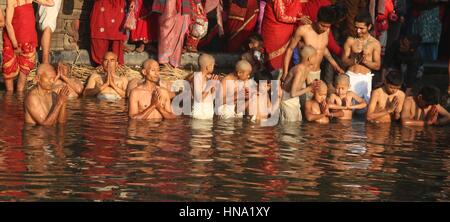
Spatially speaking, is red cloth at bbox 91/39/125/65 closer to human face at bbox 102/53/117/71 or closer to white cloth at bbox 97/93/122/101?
human face at bbox 102/53/117/71

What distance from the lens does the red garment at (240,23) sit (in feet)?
61.3

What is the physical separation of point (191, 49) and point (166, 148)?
5.96 meters

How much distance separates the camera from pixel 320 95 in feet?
51.3

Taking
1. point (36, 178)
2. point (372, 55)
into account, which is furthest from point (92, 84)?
point (36, 178)

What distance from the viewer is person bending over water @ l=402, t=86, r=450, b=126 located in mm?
15391

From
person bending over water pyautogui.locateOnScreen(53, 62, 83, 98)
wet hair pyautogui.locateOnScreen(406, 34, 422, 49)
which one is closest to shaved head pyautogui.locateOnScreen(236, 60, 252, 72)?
person bending over water pyautogui.locateOnScreen(53, 62, 83, 98)

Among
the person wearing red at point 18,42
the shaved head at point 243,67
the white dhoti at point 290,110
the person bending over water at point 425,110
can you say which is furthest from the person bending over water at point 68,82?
the person bending over water at point 425,110

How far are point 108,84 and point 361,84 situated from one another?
3.13 m

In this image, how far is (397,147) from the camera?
13656 millimetres

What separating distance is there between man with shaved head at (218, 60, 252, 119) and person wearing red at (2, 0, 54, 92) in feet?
9.36

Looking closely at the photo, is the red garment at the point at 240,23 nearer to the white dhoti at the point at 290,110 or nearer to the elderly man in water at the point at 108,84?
the elderly man in water at the point at 108,84

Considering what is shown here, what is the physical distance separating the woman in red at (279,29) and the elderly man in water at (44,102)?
3.85 meters
